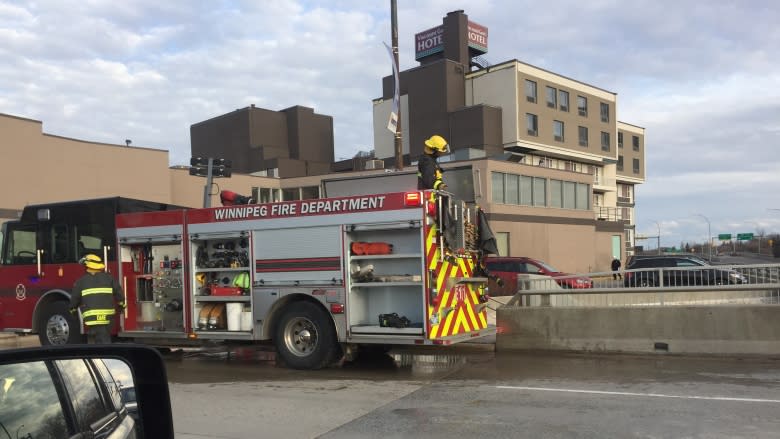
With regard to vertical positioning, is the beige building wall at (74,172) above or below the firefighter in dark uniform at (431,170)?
above

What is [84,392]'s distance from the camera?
2299mm

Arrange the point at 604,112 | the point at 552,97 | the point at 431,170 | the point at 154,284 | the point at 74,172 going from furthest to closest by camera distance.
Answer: the point at 604,112, the point at 552,97, the point at 74,172, the point at 154,284, the point at 431,170

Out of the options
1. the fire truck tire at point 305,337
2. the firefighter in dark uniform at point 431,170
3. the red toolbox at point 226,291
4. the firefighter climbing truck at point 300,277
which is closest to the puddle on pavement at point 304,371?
the fire truck tire at point 305,337

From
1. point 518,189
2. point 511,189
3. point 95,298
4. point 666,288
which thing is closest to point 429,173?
point 666,288

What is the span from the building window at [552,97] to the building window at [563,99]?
1.79 feet

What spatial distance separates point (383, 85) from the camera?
55.8 metres

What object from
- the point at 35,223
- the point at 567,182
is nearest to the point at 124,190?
the point at 35,223

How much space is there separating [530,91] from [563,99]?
444 centimetres

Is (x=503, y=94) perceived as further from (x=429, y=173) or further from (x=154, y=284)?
(x=154, y=284)

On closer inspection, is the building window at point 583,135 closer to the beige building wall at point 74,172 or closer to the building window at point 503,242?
the building window at point 503,242

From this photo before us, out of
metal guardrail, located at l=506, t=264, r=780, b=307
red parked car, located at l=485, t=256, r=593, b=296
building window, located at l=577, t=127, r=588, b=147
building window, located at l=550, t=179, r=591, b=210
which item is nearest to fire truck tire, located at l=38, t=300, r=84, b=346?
metal guardrail, located at l=506, t=264, r=780, b=307

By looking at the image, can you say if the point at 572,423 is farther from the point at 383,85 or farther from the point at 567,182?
the point at 383,85

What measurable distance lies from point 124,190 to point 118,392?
2876cm

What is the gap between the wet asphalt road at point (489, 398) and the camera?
20.1 feet
